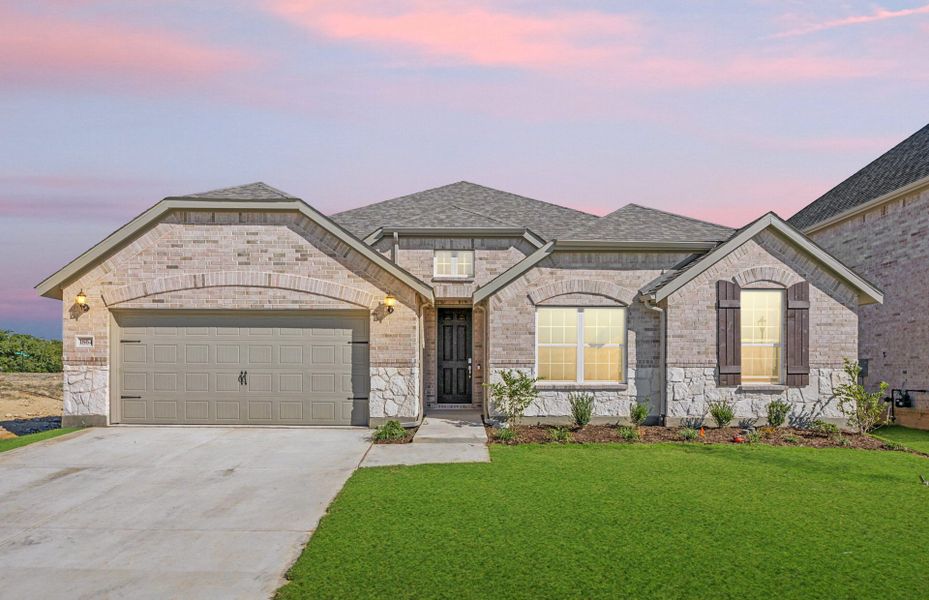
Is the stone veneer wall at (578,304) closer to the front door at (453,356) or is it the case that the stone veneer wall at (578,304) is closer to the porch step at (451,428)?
the porch step at (451,428)

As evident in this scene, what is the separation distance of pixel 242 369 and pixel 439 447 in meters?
4.93

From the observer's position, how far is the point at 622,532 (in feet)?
20.5

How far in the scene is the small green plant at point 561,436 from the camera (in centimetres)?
1116

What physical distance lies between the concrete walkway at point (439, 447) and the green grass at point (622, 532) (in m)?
0.56

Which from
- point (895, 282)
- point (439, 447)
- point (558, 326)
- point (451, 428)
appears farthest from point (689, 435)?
point (895, 282)

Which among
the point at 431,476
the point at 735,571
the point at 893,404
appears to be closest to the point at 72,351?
the point at 431,476

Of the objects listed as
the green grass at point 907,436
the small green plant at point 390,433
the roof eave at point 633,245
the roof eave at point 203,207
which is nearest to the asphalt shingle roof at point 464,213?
the roof eave at point 633,245

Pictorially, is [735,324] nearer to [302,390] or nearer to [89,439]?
[302,390]

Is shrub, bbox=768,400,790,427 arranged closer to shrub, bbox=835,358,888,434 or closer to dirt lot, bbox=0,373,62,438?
shrub, bbox=835,358,888,434

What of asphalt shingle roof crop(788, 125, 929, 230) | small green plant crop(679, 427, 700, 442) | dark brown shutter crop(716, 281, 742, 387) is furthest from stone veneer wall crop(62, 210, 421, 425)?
asphalt shingle roof crop(788, 125, 929, 230)

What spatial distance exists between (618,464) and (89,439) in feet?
32.3

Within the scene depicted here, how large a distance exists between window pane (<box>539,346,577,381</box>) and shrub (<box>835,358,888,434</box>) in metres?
5.60

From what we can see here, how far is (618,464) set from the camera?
9398 mm

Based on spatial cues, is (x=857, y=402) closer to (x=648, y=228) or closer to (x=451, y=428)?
(x=648, y=228)
